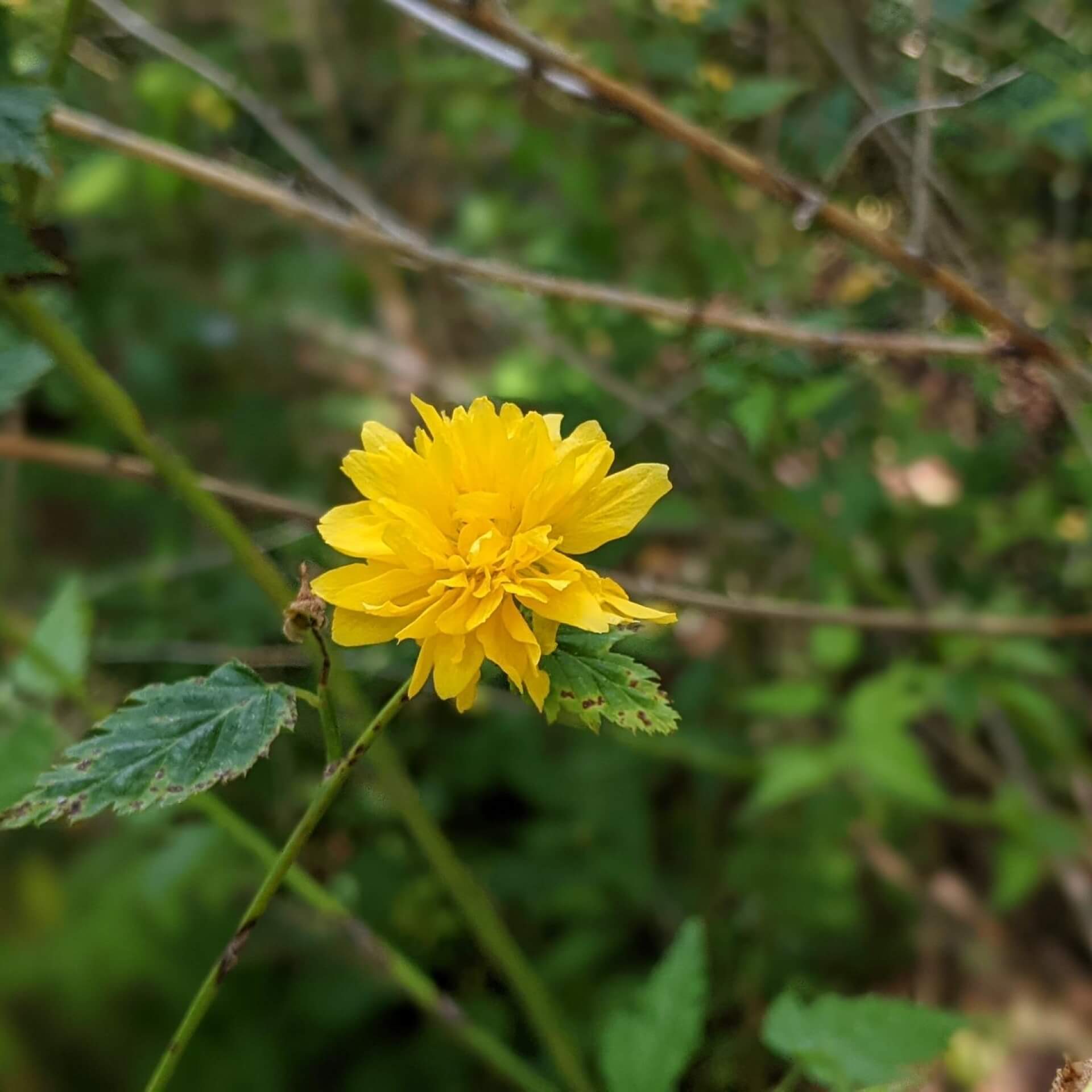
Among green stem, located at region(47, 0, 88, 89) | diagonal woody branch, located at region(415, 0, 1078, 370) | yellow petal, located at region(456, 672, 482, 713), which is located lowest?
yellow petal, located at region(456, 672, 482, 713)

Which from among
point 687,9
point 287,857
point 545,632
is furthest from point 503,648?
point 687,9

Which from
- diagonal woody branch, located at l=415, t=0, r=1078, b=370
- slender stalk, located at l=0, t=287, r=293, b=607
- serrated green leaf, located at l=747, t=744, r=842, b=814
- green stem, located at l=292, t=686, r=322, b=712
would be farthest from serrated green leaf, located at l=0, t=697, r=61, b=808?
serrated green leaf, located at l=747, t=744, r=842, b=814

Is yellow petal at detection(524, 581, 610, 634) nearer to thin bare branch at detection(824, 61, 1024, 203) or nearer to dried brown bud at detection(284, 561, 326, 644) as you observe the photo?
dried brown bud at detection(284, 561, 326, 644)

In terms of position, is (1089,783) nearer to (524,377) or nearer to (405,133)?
(524,377)

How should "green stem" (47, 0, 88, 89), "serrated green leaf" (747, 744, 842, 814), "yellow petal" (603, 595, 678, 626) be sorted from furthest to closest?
1. "serrated green leaf" (747, 744, 842, 814)
2. "green stem" (47, 0, 88, 89)
3. "yellow petal" (603, 595, 678, 626)

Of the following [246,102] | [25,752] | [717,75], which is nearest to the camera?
[25,752]

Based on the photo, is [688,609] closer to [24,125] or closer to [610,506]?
[610,506]

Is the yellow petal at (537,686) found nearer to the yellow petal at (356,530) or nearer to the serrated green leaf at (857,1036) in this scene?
the yellow petal at (356,530)

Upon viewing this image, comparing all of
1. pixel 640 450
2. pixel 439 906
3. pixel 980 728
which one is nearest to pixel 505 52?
pixel 640 450
